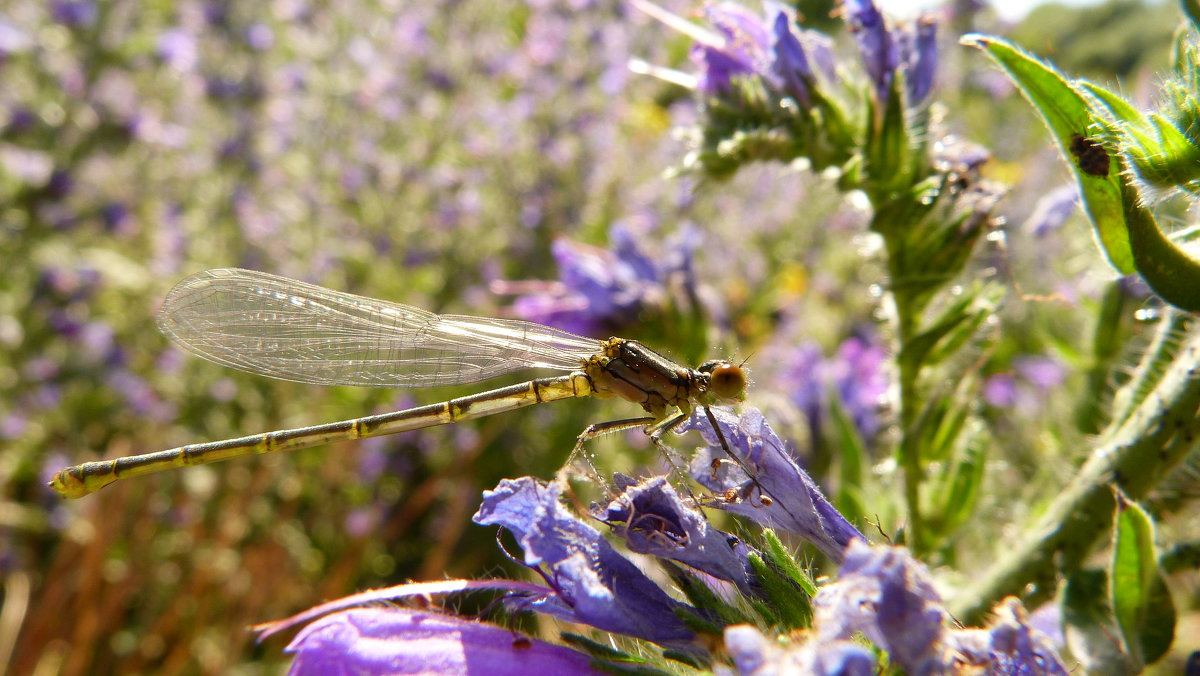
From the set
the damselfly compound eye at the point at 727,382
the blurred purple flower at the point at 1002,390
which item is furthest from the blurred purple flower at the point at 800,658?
the blurred purple flower at the point at 1002,390

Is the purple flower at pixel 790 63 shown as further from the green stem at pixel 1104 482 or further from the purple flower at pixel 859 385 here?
the purple flower at pixel 859 385

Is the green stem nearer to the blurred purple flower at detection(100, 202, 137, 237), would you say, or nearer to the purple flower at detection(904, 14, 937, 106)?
the purple flower at detection(904, 14, 937, 106)

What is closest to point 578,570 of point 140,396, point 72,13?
point 140,396

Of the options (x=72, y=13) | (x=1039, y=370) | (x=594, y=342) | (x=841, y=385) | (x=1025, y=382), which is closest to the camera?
(x=594, y=342)

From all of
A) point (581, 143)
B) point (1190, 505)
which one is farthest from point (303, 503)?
point (1190, 505)

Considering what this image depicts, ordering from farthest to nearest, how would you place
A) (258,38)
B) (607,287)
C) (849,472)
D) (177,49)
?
(258,38) < (177,49) < (607,287) < (849,472)

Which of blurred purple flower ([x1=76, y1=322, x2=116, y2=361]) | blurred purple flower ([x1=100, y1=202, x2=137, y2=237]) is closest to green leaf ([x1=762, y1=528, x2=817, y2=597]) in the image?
blurred purple flower ([x1=76, y1=322, x2=116, y2=361])

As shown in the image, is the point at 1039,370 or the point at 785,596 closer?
the point at 785,596

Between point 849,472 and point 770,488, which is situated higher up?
point 770,488

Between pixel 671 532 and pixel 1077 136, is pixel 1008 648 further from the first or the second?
pixel 1077 136
